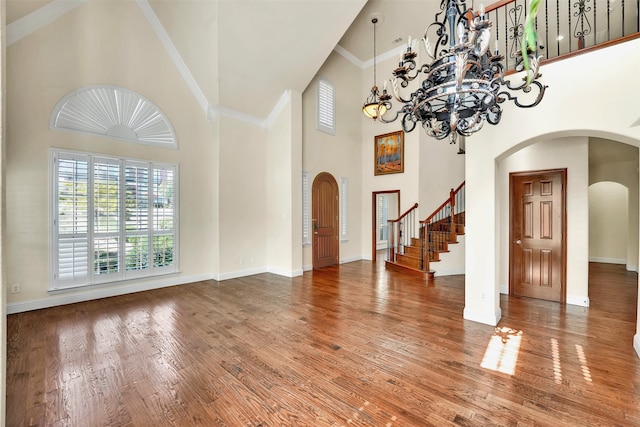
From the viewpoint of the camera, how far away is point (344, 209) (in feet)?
26.9

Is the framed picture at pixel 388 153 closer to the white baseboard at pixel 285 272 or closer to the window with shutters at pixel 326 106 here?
the window with shutters at pixel 326 106

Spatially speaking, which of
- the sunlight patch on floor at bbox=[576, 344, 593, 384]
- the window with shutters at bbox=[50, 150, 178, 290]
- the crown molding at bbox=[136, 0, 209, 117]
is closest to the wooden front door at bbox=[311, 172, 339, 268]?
the crown molding at bbox=[136, 0, 209, 117]

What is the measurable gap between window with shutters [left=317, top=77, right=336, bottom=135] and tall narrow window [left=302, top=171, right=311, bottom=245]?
4.76 feet

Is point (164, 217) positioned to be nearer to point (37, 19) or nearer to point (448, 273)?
point (37, 19)

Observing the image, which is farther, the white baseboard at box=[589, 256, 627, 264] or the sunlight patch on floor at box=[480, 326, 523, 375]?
the white baseboard at box=[589, 256, 627, 264]

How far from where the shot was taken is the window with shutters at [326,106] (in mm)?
7465

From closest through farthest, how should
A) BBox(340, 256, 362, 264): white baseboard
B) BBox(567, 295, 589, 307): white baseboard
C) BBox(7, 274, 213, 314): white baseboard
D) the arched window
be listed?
BBox(7, 274, 213, 314): white baseboard < BBox(567, 295, 589, 307): white baseboard < the arched window < BBox(340, 256, 362, 264): white baseboard

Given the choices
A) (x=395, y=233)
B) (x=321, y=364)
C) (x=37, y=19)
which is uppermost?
(x=37, y=19)

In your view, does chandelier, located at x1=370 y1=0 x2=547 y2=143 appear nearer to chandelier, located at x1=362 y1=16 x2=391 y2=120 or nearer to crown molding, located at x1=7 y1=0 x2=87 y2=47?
chandelier, located at x1=362 y1=16 x2=391 y2=120

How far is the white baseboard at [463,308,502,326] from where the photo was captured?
3.65 m

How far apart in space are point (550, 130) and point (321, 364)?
347 centimetres

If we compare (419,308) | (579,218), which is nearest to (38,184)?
(419,308)

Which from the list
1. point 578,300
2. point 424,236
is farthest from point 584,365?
point 424,236

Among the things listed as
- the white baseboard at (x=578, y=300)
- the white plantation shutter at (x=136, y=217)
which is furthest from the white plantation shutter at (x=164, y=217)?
the white baseboard at (x=578, y=300)
